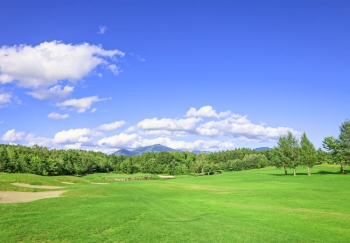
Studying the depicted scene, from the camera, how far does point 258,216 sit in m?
26.3

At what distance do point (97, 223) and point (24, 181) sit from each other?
48677 millimetres

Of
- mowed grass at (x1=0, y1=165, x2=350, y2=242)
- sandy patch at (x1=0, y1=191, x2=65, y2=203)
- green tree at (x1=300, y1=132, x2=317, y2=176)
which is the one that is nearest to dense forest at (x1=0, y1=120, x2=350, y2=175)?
green tree at (x1=300, y1=132, x2=317, y2=176)

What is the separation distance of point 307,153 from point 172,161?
112 metres

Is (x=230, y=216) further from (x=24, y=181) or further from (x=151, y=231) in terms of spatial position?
(x=24, y=181)

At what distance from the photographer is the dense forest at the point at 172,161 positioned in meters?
82.4

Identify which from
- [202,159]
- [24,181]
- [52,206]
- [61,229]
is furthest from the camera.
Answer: [202,159]

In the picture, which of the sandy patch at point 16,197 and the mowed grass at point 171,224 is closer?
the mowed grass at point 171,224

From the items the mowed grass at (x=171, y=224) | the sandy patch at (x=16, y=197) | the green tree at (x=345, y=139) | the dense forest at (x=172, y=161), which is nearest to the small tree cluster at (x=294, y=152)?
the dense forest at (x=172, y=161)

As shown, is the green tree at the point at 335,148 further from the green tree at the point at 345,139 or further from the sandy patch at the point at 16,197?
the sandy patch at the point at 16,197

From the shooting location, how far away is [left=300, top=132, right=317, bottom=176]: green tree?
8388 centimetres

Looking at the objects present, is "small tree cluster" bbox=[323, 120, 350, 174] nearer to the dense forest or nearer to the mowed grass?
the dense forest

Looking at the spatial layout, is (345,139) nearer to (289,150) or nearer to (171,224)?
(289,150)

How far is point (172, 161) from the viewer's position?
186 m

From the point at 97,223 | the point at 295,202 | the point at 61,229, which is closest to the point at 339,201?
the point at 295,202
